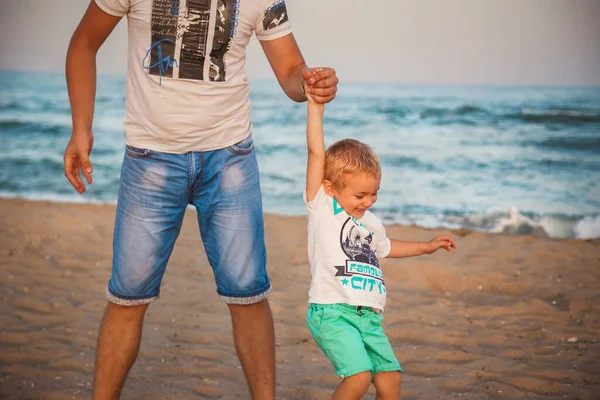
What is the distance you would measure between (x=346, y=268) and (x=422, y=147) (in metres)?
12.4

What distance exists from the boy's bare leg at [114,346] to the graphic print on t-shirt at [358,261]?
0.77 metres

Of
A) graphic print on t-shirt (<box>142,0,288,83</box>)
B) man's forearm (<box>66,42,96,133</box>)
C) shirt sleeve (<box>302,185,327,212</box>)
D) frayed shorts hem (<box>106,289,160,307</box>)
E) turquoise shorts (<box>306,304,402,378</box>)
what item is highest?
graphic print on t-shirt (<box>142,0,288,83</box>)

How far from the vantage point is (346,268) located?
8.75ft

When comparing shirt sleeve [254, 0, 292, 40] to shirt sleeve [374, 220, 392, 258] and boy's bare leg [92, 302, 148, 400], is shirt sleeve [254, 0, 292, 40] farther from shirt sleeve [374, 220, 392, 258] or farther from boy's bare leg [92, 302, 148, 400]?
boy's bare leg [92, 302, 148, 400]

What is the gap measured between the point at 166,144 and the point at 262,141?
1252cm

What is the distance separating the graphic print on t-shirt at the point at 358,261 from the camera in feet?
8.73

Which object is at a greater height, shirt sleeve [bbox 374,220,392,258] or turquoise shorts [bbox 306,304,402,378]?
shirt sleeve [bbox 374,220,392,258]

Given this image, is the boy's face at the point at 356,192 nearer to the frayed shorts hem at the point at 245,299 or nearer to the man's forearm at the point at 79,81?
the frayed shorts hem at the point at 245,299

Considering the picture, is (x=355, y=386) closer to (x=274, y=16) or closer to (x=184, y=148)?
(x=184, y=148)

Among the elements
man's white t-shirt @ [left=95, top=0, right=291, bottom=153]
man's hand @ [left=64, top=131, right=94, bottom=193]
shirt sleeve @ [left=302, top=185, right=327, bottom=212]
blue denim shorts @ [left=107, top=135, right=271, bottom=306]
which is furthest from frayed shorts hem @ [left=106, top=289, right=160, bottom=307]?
shirt sleeve @ [left=302, top=185, right=327, bottom=212]

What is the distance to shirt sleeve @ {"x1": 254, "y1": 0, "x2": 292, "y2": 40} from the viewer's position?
2.73 meters

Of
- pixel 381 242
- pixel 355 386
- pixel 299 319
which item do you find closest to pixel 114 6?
pixel 381 242

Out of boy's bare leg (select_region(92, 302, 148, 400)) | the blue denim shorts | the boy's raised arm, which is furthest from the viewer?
boy's bare leg (select_region(92, 302, 148, 400))

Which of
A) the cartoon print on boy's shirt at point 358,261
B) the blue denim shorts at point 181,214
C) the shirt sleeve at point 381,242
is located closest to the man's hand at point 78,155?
the blue denim shorts at point 181,214
